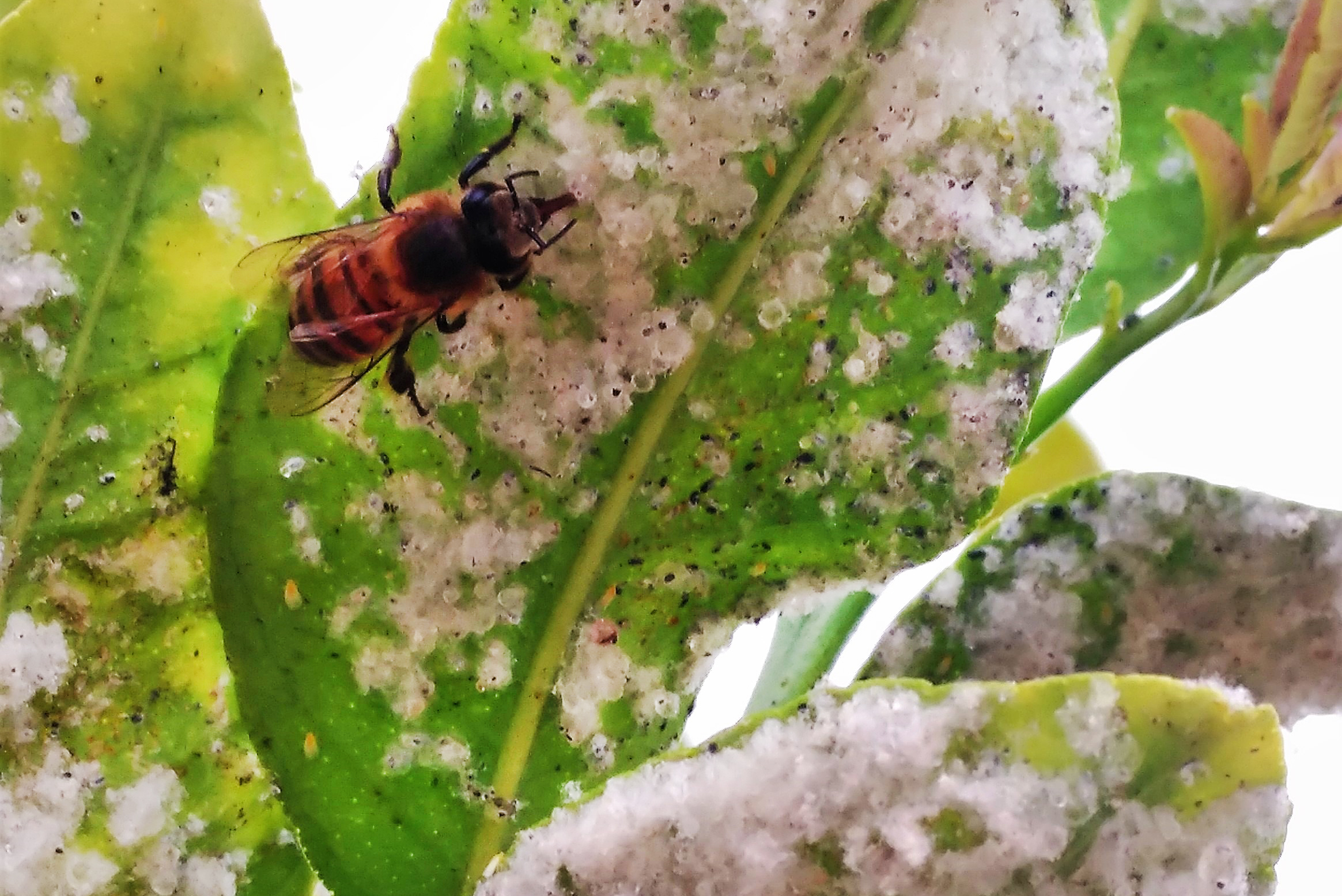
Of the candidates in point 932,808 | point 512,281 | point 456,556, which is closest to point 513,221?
point 512,281

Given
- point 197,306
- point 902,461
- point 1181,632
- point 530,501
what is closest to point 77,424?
point 197,306

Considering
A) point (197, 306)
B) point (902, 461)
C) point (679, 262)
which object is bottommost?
point (902, 461)

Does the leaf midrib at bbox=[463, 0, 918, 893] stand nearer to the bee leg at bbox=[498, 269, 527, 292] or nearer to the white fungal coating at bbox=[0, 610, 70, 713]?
the bee leg at bbox=[498, 269, 527, 292]

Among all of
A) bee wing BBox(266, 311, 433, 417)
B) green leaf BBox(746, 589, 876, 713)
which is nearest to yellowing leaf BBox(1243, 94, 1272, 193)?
green leaf BBox(746, 589, 876, 713)

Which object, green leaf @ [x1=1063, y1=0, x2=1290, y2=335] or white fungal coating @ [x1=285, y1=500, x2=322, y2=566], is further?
green leaf @ [x1=1063, y1=0, x2=1290, y2=335]

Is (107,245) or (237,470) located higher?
(107,245)

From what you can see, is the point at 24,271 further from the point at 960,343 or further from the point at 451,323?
the point at 960,343

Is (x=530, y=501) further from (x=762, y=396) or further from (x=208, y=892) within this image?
(x=208, y=892)

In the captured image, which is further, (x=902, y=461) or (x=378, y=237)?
(x=378, y=237)
